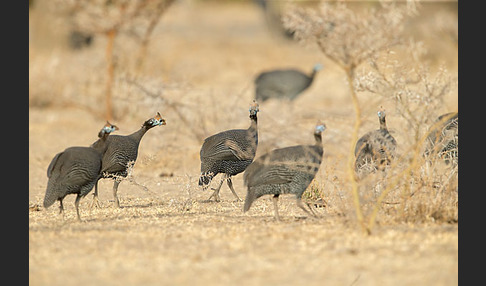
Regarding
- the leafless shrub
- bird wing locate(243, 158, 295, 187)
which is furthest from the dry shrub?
the leafless shrub

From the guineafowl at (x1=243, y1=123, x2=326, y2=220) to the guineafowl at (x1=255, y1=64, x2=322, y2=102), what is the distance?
25.1 ft

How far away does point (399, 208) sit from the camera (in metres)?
6.50

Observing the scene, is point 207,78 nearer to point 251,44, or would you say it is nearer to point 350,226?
point 251,44

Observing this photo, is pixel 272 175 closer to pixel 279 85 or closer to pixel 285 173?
pixel 285 173

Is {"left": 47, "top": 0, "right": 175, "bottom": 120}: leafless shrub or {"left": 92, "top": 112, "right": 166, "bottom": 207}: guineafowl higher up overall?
{"left": 47, "top": 0, "right": 175, "bottom": 120}: leafless shrub

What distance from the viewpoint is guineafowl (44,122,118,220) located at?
659cm

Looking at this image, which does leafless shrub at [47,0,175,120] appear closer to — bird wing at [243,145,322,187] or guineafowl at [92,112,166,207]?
guineafowl at [92,112,166,207]

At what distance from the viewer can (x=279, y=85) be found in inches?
562

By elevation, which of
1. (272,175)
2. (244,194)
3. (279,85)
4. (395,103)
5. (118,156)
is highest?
(279,85)

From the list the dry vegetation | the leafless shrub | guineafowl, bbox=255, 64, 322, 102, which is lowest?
the dry vegetation

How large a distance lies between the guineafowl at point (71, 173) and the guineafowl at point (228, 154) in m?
1.39

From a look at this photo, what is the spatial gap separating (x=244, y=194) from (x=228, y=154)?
3.36 ft

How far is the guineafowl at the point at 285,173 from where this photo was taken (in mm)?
6457

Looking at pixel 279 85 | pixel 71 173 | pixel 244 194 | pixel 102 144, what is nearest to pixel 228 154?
pixel 244 194
